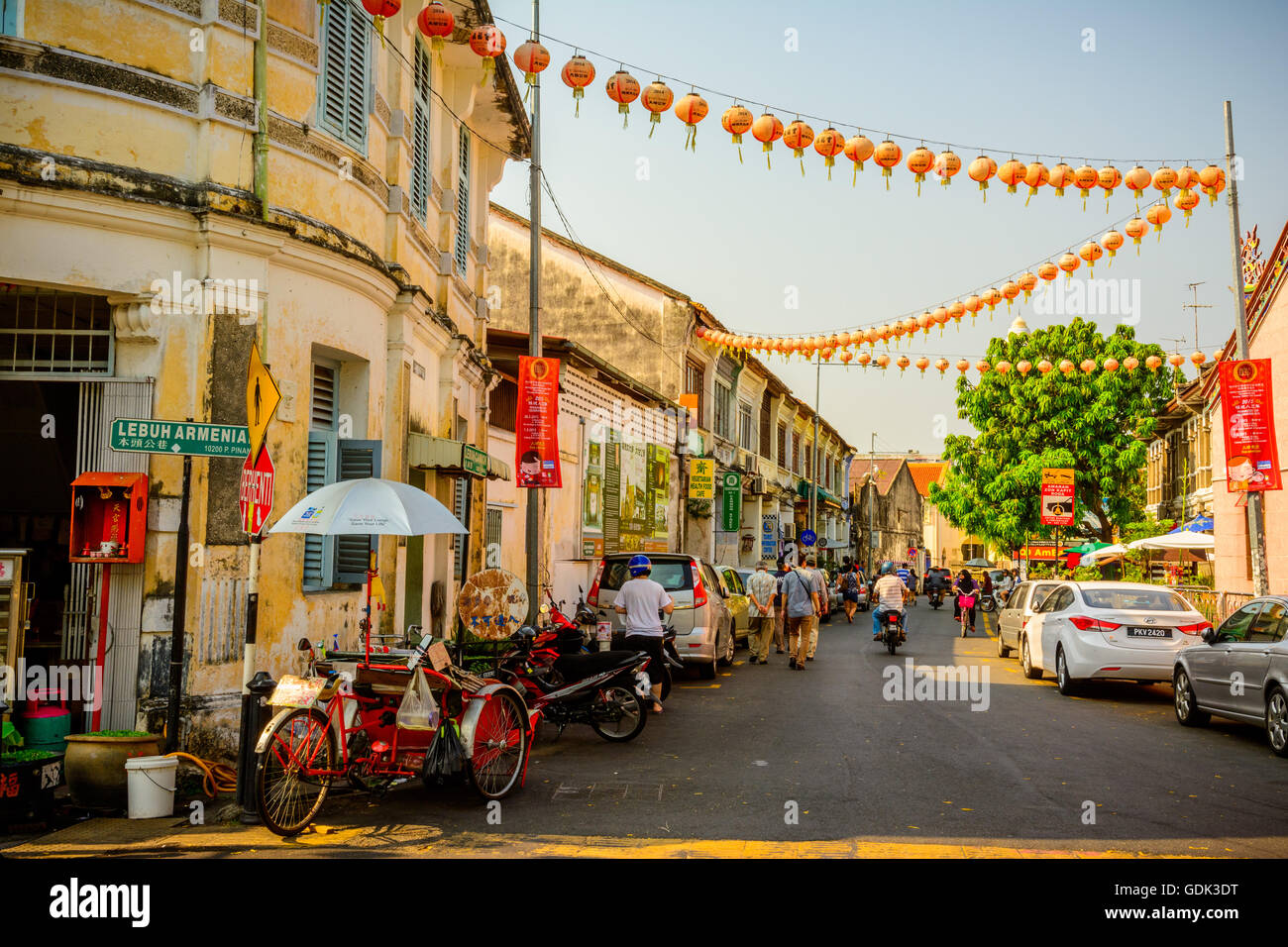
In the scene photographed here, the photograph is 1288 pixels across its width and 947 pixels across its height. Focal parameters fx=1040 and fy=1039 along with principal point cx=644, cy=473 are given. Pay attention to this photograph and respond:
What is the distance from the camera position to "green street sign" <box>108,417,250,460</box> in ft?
23.3

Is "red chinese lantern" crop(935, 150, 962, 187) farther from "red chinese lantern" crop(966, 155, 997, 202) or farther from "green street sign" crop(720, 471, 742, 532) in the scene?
"green street sign" crop(720, 471, 742, 532)

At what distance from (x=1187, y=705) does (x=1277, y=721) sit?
6.20 feet

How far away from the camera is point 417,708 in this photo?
7.24 metres

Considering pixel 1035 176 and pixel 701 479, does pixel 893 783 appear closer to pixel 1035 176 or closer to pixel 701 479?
pixel 1035 176

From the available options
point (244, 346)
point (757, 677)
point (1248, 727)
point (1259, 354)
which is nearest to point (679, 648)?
point (757, 677)

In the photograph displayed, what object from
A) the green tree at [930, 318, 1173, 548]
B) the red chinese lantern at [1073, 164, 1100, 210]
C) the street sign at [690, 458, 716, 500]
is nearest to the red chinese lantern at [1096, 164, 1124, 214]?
the red chinese lantern at [1073, 164, 1100, 210]

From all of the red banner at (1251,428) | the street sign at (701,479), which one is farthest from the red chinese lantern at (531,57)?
the street sign at (701,479)

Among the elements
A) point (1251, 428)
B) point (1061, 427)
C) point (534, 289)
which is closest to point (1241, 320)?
point (1251, 428)

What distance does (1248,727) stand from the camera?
11945 mm

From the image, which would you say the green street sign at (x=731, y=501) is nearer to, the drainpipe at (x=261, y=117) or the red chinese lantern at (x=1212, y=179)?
the red chinese lantern at (x=1212, y=179)

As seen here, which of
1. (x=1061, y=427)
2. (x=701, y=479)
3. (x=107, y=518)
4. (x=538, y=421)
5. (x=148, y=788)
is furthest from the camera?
(x=1061, y=427)

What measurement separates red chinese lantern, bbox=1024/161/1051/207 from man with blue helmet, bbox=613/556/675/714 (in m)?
6.54
